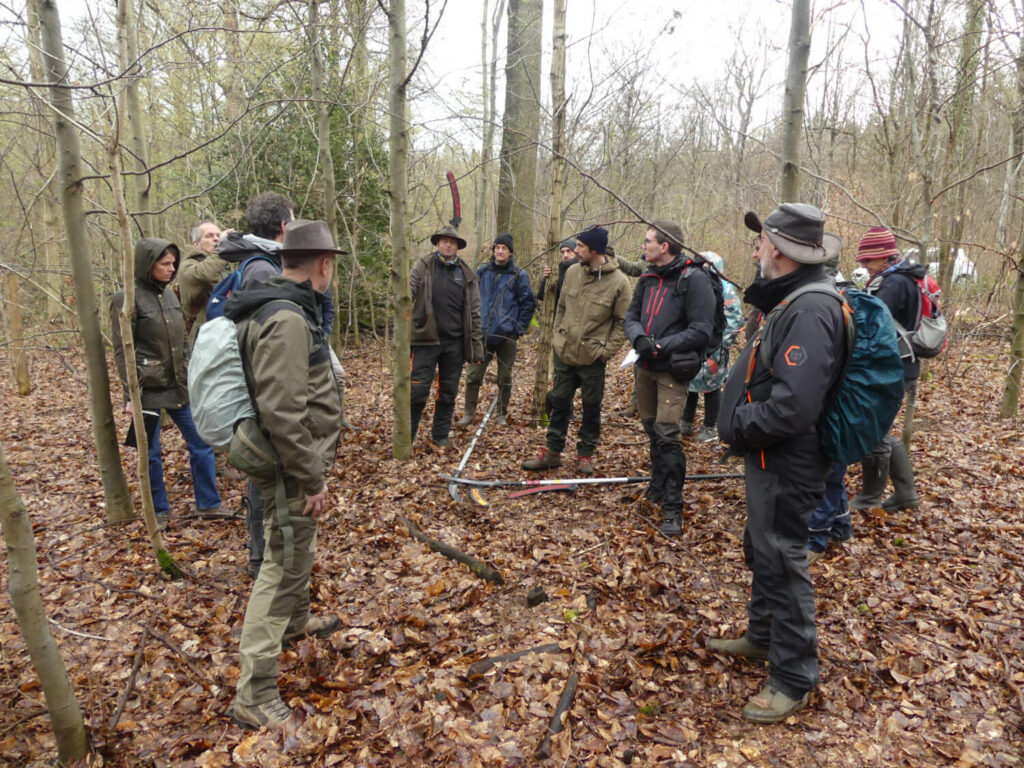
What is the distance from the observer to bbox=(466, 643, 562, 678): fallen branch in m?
3.22

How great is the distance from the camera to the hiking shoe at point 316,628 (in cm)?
346

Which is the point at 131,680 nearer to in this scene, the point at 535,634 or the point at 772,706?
the point at 535,634

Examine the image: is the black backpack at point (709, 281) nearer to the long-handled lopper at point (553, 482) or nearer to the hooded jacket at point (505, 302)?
the long-handled lopper at point (553, 482)

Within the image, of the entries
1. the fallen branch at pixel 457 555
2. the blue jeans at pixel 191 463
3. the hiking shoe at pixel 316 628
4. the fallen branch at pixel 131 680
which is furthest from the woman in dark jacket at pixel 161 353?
the hiking shoe at pixel 316 628

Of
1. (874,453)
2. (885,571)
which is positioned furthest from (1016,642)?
(874,453)

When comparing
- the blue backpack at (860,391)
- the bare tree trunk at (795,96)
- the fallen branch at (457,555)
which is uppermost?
the bare tree trunk at (795,96)

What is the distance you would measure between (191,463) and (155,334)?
114 cm

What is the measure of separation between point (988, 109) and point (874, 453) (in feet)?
30.0

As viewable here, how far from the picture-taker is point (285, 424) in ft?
9.03

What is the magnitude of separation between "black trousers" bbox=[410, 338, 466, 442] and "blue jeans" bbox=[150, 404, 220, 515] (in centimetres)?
237

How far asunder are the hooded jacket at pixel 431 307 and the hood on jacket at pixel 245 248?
2425mm

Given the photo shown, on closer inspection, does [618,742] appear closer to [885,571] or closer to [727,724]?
[727,724]

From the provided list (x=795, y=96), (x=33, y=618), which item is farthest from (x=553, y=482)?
(x=33, y=618)

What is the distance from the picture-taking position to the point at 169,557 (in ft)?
13.7
